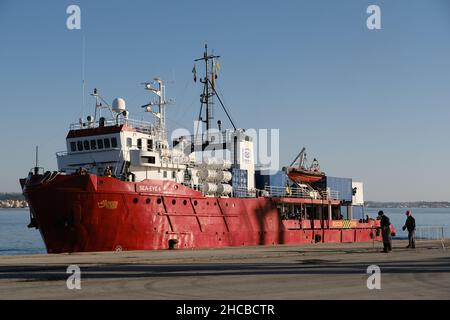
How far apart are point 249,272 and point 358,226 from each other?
35267 millimetres

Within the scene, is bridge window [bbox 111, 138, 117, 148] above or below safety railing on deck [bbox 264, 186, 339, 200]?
above

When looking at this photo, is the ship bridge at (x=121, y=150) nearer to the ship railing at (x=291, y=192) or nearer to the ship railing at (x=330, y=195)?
the ship railing at (x=291, y=192)

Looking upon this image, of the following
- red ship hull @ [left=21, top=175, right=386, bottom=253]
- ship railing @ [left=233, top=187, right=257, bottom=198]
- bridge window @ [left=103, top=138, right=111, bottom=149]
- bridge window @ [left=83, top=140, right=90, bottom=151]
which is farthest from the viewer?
ship railing @ [left=233, top=187, right=257, bottom=198]

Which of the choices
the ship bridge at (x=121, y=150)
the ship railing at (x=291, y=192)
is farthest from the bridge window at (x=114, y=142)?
the ship railing at (x=291, y=192)

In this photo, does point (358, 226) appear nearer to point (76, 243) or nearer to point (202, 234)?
point (202, 234)

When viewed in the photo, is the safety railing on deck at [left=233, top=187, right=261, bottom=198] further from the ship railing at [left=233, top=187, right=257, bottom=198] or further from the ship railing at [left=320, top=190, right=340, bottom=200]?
the ship railing at [left=320, top=190, right=340, bottom=200]

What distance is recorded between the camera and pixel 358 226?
4650 centimetres

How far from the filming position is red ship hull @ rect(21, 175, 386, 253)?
25250mm

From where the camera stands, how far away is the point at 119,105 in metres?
31.2

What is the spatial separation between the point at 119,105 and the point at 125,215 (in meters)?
7.68

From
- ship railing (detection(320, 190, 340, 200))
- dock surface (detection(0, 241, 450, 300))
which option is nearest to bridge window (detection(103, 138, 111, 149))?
dock surface (detection(0, 241, 450, 300))

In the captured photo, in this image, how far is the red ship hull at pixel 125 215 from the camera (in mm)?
25250

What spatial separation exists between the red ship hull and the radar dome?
5779 millimetres
